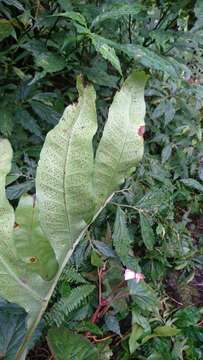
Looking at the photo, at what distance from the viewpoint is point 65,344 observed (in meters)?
0.83

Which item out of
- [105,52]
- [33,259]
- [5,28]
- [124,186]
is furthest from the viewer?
[124,186]

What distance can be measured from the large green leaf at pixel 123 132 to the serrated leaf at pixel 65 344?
0.35 metres

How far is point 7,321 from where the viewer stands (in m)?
1.05

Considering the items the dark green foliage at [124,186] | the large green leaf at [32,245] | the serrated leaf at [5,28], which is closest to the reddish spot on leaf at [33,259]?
the large green leaf at [32,245]

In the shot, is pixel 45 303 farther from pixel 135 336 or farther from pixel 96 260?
pixel 135 336

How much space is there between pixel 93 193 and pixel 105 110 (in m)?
0.99

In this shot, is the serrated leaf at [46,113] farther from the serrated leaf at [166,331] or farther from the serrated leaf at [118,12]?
Result: the serrated leaf at [166,331]

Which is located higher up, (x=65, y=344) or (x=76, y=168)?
(x=76, y=168)

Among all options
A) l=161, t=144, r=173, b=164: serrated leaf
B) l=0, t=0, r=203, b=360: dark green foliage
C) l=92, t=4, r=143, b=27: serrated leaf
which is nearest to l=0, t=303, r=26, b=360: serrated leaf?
l=0, t=0, r=203, b=360: dark green foliage

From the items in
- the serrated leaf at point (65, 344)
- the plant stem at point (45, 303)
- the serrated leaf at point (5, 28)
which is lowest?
the serrated leaf at point (65, 344)

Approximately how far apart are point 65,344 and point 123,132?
0.42m

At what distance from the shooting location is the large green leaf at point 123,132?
0.60 metres

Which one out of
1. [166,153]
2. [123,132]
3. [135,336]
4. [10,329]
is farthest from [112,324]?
[123,132]

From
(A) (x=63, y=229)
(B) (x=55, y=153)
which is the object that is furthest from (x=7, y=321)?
(B) (x=55, y=153)
